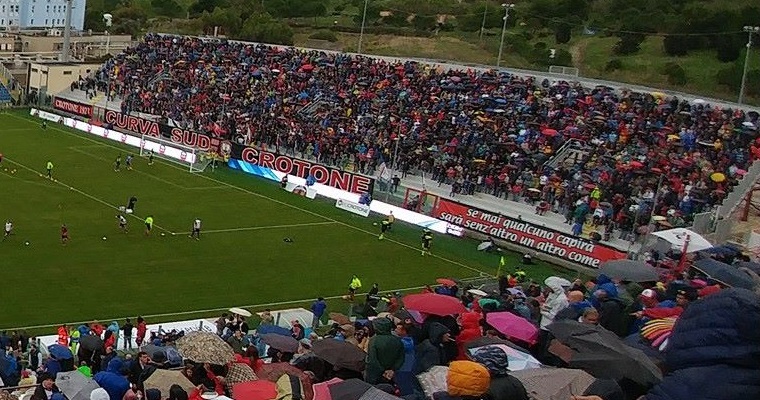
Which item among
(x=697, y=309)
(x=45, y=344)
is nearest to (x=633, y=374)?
(x=697, y=309)

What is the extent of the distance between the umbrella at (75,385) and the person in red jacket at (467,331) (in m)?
4.75

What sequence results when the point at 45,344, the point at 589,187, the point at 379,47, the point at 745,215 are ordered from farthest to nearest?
1. the point at 379,47
2. the point at 589,187
3. the point at 745,215
4. the point at 45,344

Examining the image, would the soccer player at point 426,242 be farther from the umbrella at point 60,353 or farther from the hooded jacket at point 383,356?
the hooded jacket at point 383,356

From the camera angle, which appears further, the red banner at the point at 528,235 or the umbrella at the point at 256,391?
the red banner at the point at 528,235

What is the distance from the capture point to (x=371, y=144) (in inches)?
1977

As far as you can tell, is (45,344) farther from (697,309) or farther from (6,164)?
(6,164)

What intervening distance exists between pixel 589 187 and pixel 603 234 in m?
3.91

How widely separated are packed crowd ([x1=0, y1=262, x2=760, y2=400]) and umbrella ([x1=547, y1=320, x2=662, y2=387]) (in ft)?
0.05

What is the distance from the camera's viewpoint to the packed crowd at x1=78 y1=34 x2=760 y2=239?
40219mm

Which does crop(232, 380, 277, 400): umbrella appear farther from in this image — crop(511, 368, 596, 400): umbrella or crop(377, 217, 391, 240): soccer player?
crop(377, 217, 391, 240): soccer player

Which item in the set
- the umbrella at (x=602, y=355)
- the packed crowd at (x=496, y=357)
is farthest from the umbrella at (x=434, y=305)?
the umbrella at (x=602, y=355)

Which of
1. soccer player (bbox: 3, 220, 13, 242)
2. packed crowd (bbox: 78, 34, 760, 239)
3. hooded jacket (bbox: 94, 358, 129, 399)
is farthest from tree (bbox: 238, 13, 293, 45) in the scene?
hooded jacket (bbox: 94, 358, 129, 399)

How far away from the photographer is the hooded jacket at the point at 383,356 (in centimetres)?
1037

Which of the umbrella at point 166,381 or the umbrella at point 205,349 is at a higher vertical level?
the umbrella at point 205,349
